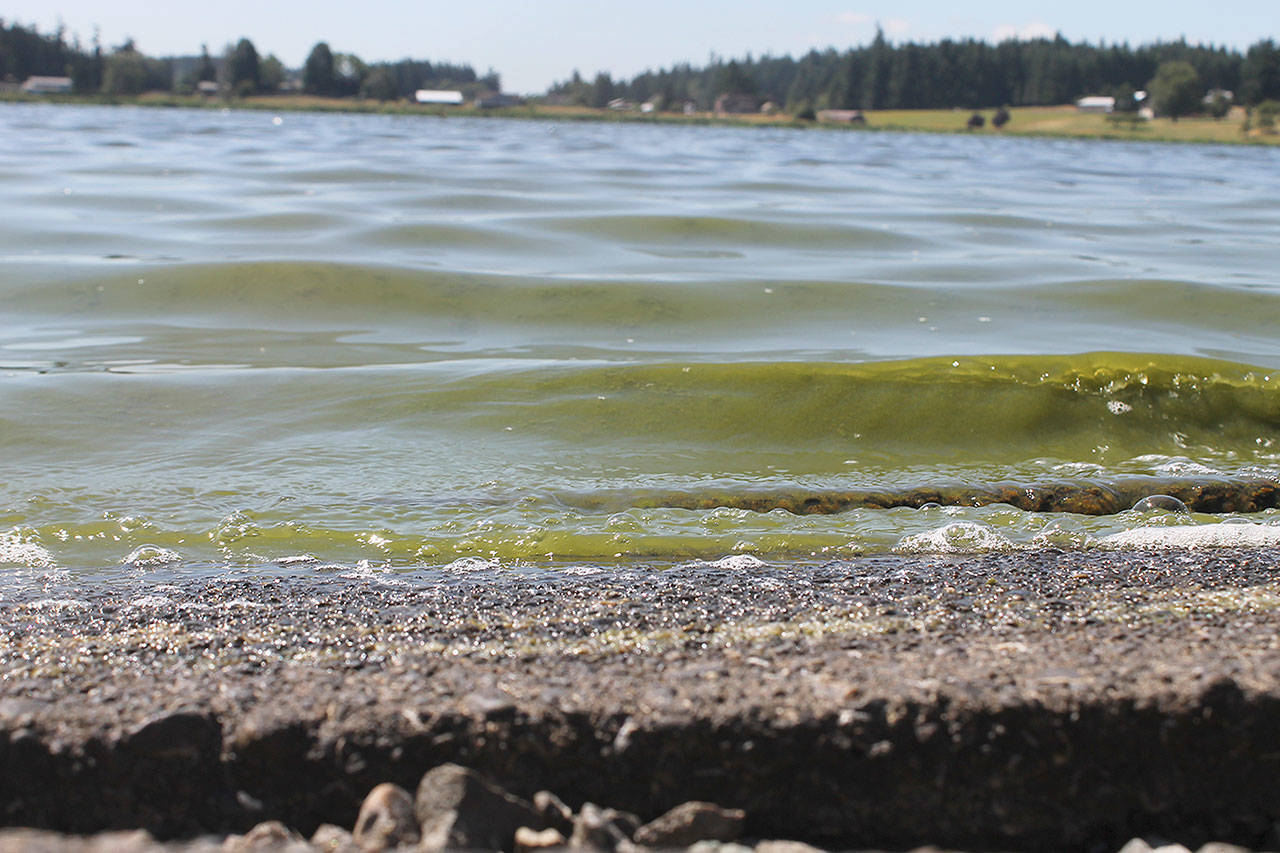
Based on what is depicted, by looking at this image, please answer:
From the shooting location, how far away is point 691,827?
73.6 inches

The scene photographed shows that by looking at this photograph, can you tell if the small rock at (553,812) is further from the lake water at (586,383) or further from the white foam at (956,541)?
the white foam at (956,541)

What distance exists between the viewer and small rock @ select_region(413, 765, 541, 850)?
5.90 feet

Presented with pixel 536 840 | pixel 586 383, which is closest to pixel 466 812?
pixel 536 840

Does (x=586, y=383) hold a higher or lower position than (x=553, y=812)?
higher

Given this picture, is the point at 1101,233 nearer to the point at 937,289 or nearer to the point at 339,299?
the point at 937,289

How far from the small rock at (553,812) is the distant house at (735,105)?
426ft

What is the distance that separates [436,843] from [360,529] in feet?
6.91

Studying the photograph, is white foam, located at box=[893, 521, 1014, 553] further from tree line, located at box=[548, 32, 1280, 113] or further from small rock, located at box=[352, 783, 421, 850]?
tree line, located at box=[548, 32, 1280, 113]

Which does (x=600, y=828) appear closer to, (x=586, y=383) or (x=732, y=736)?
(x=732, y=736)

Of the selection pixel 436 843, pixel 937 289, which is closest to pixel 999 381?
pixel 937 289

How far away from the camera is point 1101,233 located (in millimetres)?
13266

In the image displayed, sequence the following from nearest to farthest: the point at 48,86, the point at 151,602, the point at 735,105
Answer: the point at 151,602 → the point at 48,86 → the point at 735,105

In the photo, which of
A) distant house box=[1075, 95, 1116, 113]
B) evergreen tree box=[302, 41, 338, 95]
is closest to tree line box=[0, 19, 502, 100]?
evergreen tree box=[302, 41, 338, 95]

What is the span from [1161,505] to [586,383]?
2823 mm
